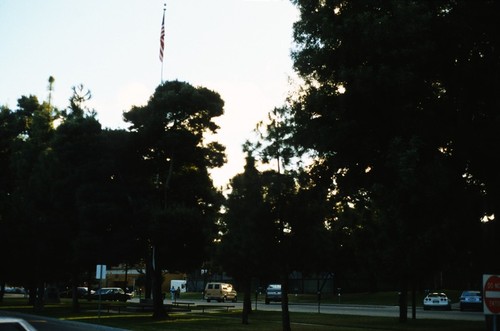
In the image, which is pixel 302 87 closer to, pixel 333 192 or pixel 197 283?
pixel 333 192

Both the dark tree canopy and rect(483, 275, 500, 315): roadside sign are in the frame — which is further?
the dark tree canopy

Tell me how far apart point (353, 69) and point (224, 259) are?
47.2 ft

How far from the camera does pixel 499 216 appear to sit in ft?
57.0

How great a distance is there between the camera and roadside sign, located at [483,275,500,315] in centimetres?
1144

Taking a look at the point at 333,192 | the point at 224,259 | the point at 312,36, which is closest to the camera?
the point at 312,36

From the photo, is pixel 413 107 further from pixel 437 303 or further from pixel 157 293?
pixel 437 303

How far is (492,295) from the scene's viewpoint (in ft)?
37.7

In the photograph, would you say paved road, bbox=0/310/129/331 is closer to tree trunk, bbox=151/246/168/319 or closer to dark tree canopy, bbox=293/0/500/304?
tree trunk, bbox=151/246/168/319

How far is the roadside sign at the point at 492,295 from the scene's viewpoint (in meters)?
11.4

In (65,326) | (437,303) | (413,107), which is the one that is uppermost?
(413,107)

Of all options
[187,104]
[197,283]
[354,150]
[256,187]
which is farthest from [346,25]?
[197,283]

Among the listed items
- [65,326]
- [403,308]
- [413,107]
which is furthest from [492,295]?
[65,326]

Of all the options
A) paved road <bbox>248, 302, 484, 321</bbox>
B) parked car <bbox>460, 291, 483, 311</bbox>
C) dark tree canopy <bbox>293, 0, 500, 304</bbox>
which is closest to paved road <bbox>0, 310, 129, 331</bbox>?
dark tree canopy <bbox>293, 0, 500, 304</bbox>

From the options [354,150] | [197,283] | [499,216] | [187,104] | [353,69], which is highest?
[187,104]
